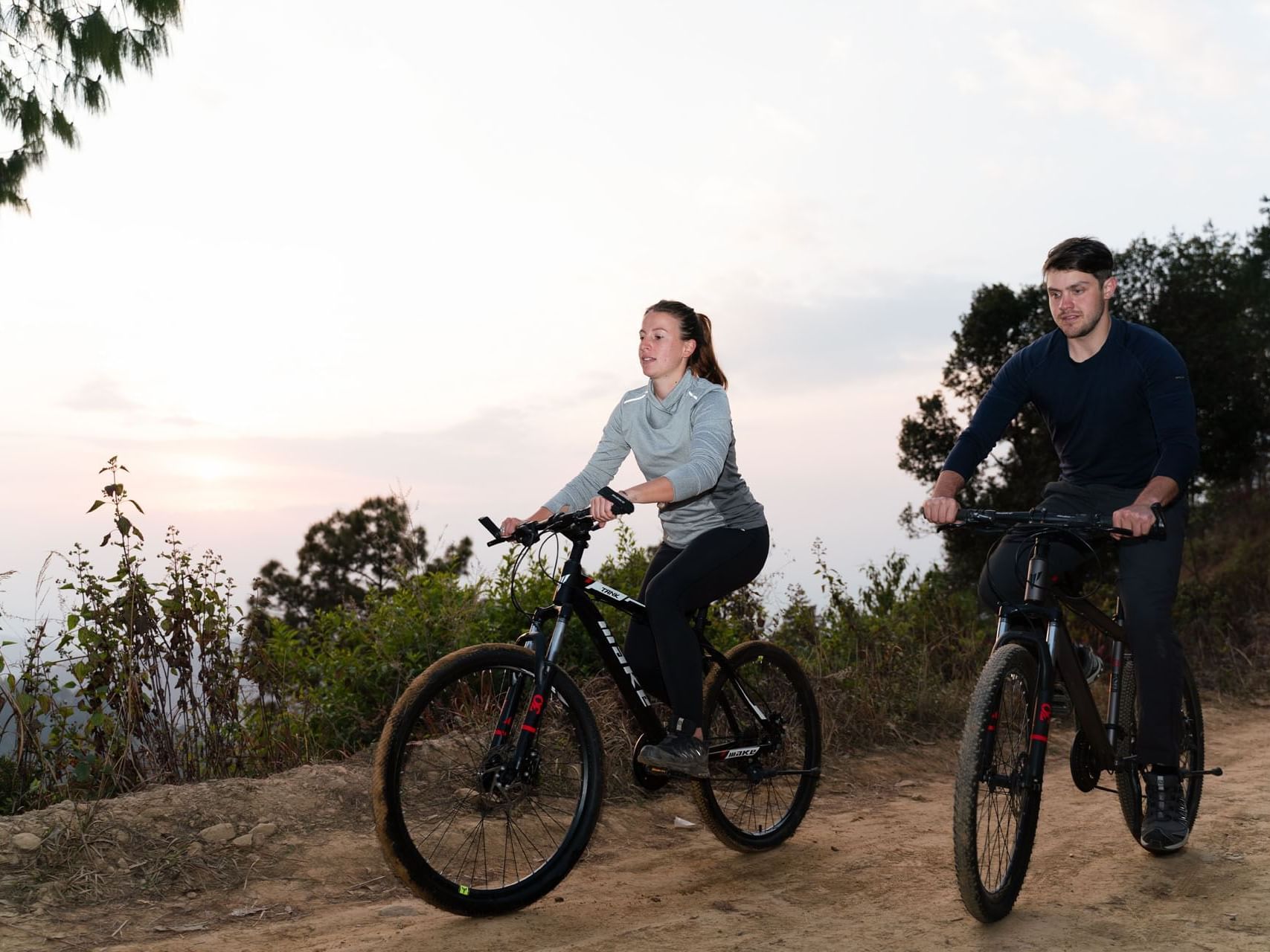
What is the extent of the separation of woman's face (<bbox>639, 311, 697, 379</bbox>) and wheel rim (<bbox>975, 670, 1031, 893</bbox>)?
188 cm

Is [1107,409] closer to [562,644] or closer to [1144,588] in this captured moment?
[1144,588]

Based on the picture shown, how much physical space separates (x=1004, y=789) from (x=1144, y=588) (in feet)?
3.62

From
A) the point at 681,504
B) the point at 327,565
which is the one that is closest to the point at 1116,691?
the point at 681,504

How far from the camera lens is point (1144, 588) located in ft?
15.5

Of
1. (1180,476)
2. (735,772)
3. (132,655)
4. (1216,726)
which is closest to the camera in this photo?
(1180,476)

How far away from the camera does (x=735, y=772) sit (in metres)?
5.32

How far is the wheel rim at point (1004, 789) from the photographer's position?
13.7 ft

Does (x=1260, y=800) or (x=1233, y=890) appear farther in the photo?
(x=1260, y=800)

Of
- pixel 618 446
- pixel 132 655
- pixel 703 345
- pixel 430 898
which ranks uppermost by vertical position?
pixel 703 345

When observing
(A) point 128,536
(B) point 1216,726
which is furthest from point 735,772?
(B) point 1216,726

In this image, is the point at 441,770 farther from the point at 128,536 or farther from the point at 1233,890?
the point at 1233,890

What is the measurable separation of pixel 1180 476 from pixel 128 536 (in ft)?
16.7

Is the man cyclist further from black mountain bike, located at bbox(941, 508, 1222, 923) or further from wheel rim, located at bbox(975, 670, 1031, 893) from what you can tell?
wheel rim, located at bbox(975, 670, 1031, 893)

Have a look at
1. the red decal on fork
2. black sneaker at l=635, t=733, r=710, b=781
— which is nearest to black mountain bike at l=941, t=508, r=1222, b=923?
the red decal on fork
